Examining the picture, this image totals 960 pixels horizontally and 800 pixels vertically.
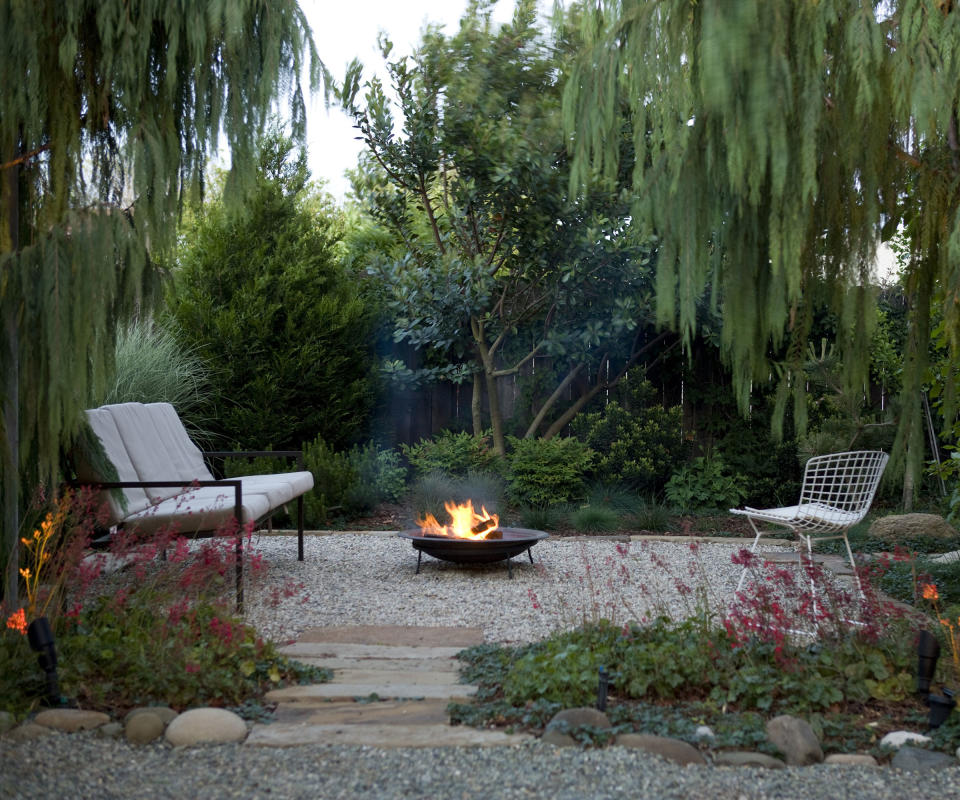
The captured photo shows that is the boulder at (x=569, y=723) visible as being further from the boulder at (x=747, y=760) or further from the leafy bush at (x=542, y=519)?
the leafy bush at (x=542, y=519)

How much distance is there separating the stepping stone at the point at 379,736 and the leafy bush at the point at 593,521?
14.9ft

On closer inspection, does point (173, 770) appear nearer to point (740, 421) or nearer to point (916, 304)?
point (916, 304)

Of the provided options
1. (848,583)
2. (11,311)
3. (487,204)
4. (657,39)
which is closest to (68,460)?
(11,311)

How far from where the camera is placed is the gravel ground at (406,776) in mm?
2258

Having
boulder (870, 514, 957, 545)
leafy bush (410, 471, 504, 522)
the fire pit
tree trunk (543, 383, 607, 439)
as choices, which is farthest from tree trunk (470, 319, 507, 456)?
boulder (870, 514, 957, 545)

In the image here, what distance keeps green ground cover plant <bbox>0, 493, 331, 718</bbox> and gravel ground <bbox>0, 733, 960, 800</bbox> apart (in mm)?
309

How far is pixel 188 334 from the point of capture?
800cm

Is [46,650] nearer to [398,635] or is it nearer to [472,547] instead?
[398,635]

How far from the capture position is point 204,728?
8.56 feet

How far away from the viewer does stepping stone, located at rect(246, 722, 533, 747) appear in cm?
257

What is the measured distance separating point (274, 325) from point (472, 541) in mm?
3665

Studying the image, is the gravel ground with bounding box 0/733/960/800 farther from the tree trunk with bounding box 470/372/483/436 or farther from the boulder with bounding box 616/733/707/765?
the tree trunk with bounding box 470/372/483/436

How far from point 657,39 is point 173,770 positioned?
242 cm

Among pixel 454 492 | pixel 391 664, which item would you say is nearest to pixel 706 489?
pixel 454 492
